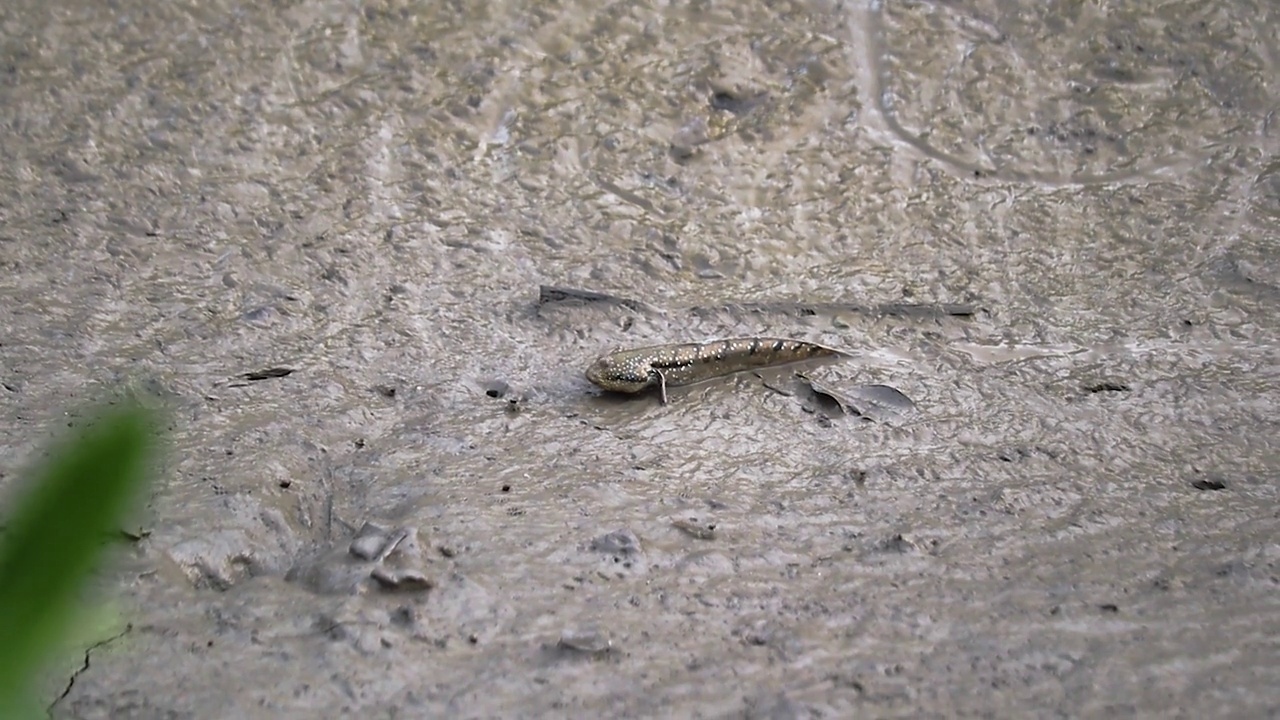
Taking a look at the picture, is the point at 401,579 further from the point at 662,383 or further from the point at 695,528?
the point at 662,383

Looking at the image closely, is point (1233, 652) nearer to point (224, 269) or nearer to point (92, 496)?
point (92, 496)

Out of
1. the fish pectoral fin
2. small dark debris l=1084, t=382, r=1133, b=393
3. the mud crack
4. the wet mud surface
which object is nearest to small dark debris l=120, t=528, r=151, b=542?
the wet mud surface

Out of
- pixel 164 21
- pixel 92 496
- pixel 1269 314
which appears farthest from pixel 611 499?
pixel 164 21

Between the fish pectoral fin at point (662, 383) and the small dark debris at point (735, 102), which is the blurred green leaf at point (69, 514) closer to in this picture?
the fish pectoral fin at point (662, 383)

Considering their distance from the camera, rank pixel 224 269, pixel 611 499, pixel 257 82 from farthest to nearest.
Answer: pixel 257 82
pixel 224 269
pixel 611 499

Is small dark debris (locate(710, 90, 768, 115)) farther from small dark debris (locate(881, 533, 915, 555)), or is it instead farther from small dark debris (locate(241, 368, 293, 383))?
small dark debris (locate(881, 533, 915, 555))

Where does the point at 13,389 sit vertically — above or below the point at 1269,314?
above

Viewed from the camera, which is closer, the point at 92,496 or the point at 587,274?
the point at 92,496
